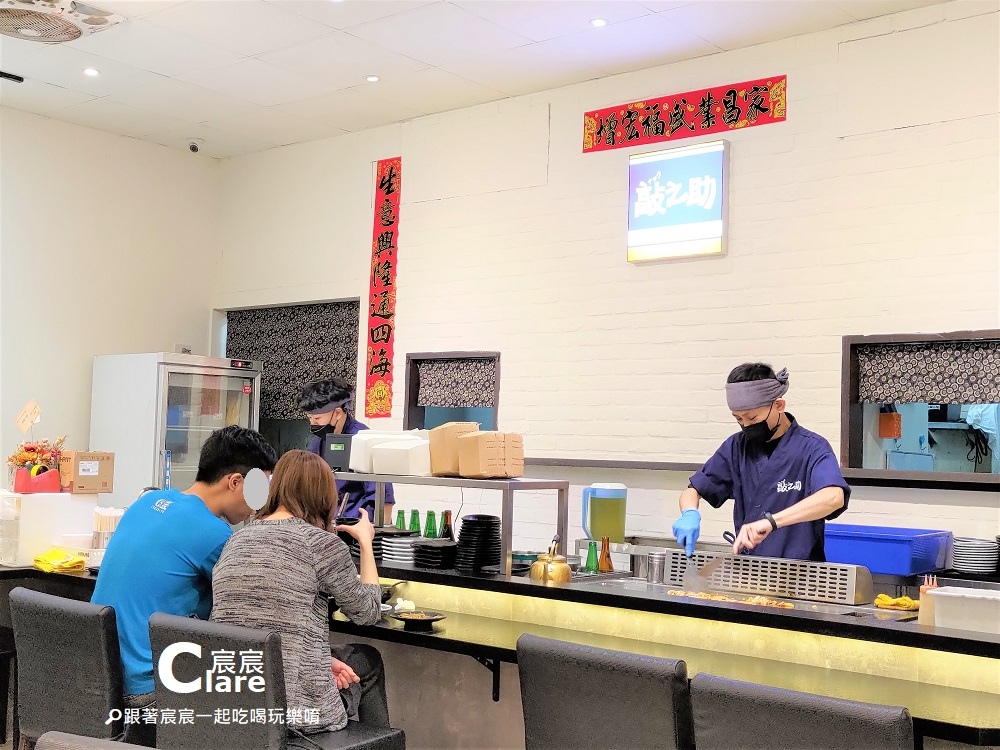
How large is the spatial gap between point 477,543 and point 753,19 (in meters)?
2.96

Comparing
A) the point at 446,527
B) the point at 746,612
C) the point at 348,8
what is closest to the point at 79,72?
the point at 348,8

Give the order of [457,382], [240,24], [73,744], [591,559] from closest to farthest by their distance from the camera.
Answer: [73,744] → [591,559] → [240,24] → [457,382]

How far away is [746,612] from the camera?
119 inches

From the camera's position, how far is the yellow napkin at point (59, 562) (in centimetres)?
450

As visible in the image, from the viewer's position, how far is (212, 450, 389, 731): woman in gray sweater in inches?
111

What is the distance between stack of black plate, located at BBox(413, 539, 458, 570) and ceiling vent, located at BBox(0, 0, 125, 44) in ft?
10.6

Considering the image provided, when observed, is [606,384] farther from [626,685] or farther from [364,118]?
[626,685]

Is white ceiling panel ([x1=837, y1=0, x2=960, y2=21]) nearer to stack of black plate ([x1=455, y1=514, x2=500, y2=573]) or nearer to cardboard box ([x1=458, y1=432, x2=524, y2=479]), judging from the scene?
cardboard box ([x1=458, y1=432, x2=524, y2=479])

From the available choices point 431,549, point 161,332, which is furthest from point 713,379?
point 161,332

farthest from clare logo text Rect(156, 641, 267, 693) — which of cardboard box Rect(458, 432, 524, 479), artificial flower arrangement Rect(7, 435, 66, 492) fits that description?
artificial flower arrangement Rect(7, 435, 66, 492)

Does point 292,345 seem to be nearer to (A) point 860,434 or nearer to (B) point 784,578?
(A) point 860,434

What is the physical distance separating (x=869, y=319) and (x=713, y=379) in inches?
33.5

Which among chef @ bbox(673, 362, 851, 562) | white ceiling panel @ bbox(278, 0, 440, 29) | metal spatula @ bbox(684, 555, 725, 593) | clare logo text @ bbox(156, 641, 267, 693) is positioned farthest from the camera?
white ceiling panel @ bbox(278, 0, 440, 29)

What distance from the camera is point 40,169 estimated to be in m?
7.06
